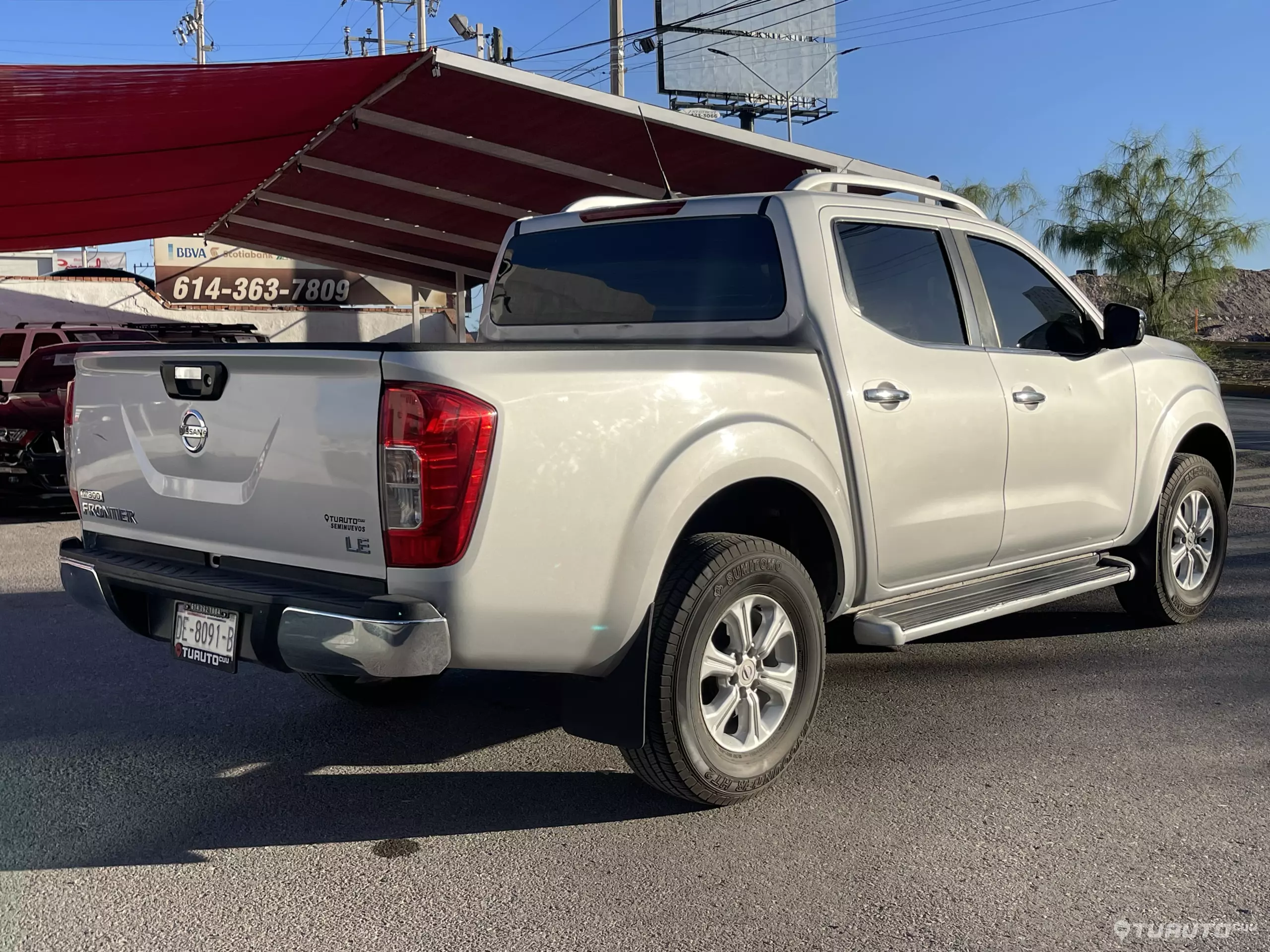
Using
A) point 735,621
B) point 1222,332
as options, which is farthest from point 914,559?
point 1222,332

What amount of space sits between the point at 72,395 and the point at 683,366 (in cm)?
220

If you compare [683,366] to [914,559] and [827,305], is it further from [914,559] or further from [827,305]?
[914,559]

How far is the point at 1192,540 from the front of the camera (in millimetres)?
6137

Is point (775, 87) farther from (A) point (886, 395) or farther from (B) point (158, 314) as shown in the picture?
(A) point (886, 395)

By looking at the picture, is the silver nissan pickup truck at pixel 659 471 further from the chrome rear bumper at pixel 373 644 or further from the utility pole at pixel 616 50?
the utility pole at pixel 616 50

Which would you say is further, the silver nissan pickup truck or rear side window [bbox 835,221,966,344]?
rear side window [bbox 835,221,966,344]

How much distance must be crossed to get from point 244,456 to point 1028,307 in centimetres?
349

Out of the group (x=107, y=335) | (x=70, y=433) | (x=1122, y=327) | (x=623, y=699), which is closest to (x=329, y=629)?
→ (x=623, y=699)

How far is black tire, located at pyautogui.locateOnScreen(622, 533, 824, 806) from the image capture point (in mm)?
3547

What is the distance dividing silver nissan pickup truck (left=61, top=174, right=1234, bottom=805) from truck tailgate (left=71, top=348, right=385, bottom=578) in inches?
0.4

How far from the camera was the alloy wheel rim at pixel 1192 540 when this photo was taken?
19.8 feet

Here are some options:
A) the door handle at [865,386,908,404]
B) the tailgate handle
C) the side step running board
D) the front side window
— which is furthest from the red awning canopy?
the tailgate handle

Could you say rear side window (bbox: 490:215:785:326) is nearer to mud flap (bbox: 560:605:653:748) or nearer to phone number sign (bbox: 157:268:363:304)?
mud flap (bbox: 560:605:653:748)

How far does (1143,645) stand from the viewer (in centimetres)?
573
